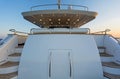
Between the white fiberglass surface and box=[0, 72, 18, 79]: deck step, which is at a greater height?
the white fiberglass surface

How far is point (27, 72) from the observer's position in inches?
271

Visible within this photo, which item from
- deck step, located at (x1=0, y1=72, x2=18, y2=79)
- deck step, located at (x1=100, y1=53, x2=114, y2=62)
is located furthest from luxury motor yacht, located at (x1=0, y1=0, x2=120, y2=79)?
deck step, located at (x1=100, y1=53, x2=114, y2=62)

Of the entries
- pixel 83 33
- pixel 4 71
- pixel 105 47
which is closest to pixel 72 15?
pixel 83 33

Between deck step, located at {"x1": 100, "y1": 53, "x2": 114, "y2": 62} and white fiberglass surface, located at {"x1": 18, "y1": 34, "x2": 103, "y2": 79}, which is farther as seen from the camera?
deck step, located at {"x1": 100, "y1": 53, "x2": 114, "y2": 62}

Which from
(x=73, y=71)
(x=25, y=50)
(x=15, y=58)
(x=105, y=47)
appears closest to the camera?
(x=73, y=71)

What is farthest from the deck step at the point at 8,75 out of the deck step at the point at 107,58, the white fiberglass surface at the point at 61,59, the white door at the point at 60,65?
the deck step at the point at 107,58

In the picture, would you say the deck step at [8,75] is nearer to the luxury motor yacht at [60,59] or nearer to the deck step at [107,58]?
the luxury motor yacht at [60,59]

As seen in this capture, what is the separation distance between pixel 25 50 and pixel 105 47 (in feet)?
14.8

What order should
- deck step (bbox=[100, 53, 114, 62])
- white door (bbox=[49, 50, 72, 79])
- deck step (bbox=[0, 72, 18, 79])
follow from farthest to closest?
deck step (bbox=[100, 53, 114, 62]), white door (bbox=[49, 50, 72, 79]), deck step (bbox=[0, 72, 18, 79])

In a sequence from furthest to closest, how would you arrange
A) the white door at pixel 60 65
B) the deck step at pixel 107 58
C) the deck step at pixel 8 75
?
1. the deck step at pixel 107 58
2. the white door at pixel 60 65
3. the deck step at pixel 8 75

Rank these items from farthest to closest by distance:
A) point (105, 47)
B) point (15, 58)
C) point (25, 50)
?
point (105, 47) → point (15, 58) → point (25, 50)

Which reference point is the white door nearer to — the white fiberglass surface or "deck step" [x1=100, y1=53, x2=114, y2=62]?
the white fiberglass surface

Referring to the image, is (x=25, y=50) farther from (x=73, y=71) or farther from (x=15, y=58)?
(x=73, y=71)

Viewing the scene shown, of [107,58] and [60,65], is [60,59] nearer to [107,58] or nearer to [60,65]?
[60,65]
